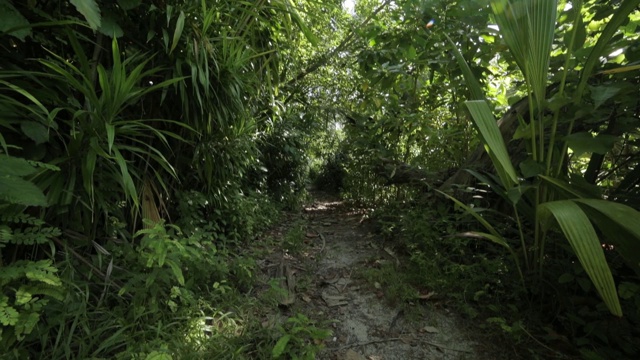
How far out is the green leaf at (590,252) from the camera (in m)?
Result: 1.00

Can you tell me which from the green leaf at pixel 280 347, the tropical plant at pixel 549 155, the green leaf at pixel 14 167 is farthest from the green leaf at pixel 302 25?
the green leaf at pixel 280 347

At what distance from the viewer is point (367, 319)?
1887 mm

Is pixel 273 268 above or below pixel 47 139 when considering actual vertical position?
below

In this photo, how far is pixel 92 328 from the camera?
1.29 meters

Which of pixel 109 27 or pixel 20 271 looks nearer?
pixel 20 271

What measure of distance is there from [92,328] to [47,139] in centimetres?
79

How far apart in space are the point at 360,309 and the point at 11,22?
84.1 inches

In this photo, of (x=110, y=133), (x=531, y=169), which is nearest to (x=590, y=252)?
(x=531, y=169)

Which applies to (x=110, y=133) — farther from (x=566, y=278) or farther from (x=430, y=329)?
(x=566, y=278)

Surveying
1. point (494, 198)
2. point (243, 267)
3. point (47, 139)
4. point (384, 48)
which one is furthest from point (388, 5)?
point (47, 139)

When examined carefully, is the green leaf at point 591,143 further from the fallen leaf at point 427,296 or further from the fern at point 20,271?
the fern at point 20,271

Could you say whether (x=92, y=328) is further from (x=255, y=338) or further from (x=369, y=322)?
(x=369, y=322)

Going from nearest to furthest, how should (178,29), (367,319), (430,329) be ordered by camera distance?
(178,29) → (430,329) → (367,319)

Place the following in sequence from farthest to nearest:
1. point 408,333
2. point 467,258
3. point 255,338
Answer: point 467,258 < point 408,333 < point 255,338
